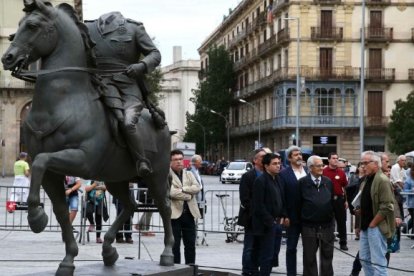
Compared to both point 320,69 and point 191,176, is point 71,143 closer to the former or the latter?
point 191,176

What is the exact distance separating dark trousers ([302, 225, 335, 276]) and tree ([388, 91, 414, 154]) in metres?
46.0

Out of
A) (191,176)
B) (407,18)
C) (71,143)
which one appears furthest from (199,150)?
(71,143)

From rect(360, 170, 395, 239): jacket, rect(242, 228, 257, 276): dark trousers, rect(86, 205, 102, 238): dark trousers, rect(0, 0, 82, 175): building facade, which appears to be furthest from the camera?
rect(0, 0, 82, 175): building facade

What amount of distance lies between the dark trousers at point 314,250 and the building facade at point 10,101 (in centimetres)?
Result: 4993

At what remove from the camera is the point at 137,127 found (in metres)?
8.33

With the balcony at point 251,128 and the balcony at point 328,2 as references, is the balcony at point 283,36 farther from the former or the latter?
the balcony at point 251,128

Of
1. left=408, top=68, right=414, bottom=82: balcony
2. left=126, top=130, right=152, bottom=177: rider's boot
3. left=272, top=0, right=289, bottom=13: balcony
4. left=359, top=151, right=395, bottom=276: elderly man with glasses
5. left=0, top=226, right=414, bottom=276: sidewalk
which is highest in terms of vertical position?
left=272, top=0, right=289, bottom=13: balcony

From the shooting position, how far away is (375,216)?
34.1 feet

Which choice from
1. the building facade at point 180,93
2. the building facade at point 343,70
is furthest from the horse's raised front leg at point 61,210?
the building facade at point 180,93

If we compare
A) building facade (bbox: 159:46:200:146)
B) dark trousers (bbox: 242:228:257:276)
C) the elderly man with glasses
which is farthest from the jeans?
building facade (bbox: 159:46:200:146)

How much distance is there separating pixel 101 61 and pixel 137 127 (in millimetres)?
792

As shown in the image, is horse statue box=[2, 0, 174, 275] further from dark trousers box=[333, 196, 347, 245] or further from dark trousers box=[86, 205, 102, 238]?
dark trousers box=[86, 205, 102, 238]

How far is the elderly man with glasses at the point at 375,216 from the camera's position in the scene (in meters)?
10.3

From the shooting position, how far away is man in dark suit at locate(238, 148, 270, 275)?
1180 cm
